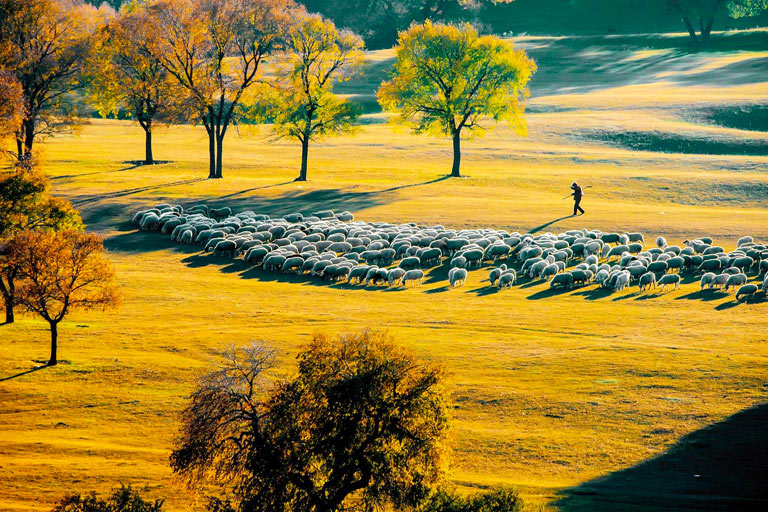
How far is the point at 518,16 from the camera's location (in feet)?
512

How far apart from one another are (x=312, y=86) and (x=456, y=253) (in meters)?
29.4

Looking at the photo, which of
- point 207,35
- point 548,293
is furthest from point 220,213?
point 548,293

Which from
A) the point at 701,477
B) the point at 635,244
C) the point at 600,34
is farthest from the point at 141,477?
the point at 600,34

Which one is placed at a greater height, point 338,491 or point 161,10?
point 161,10

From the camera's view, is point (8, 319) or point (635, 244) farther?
point (635, 244)

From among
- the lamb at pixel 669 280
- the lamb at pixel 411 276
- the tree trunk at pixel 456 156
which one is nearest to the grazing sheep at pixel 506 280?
the lamb at pixel 411 276

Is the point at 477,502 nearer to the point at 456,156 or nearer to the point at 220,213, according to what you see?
the point at 220,213

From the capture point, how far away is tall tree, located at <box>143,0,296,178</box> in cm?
6500

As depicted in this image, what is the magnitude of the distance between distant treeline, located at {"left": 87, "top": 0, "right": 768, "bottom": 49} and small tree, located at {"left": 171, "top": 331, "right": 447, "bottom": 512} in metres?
132

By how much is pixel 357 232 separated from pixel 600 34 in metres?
109

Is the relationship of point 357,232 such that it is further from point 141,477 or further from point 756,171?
point 756,171

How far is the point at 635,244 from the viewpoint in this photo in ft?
147

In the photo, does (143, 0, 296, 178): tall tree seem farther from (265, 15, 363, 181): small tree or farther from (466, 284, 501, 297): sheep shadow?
(466, 284, 501, 297): sheep shadow

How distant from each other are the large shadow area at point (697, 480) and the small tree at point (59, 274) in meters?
19.2
